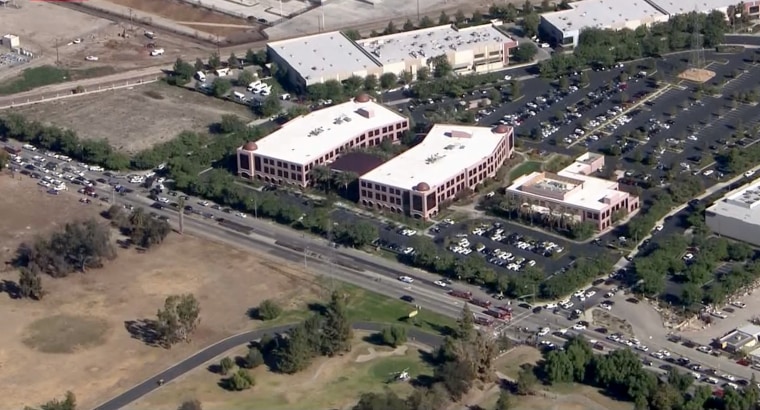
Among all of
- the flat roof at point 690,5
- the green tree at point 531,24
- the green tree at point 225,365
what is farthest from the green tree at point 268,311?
the flat roof at point 690,5

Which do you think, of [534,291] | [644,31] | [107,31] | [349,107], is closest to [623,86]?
[644,31]

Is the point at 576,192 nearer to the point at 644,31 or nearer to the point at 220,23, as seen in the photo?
the point at 644,31

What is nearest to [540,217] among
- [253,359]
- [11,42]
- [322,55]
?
[253,359]

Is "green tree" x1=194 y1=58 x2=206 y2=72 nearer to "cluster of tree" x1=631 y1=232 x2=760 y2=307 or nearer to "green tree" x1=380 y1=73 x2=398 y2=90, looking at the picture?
"green tree" x1=380 y1=73 x2=398 y2=90

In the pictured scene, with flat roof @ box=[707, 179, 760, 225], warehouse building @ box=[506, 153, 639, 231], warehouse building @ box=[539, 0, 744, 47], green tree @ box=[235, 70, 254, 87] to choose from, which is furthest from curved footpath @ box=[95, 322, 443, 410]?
warehouse building @ box=[539, 0, 744, 47]

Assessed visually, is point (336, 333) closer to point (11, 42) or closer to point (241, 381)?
point (241, 381)
